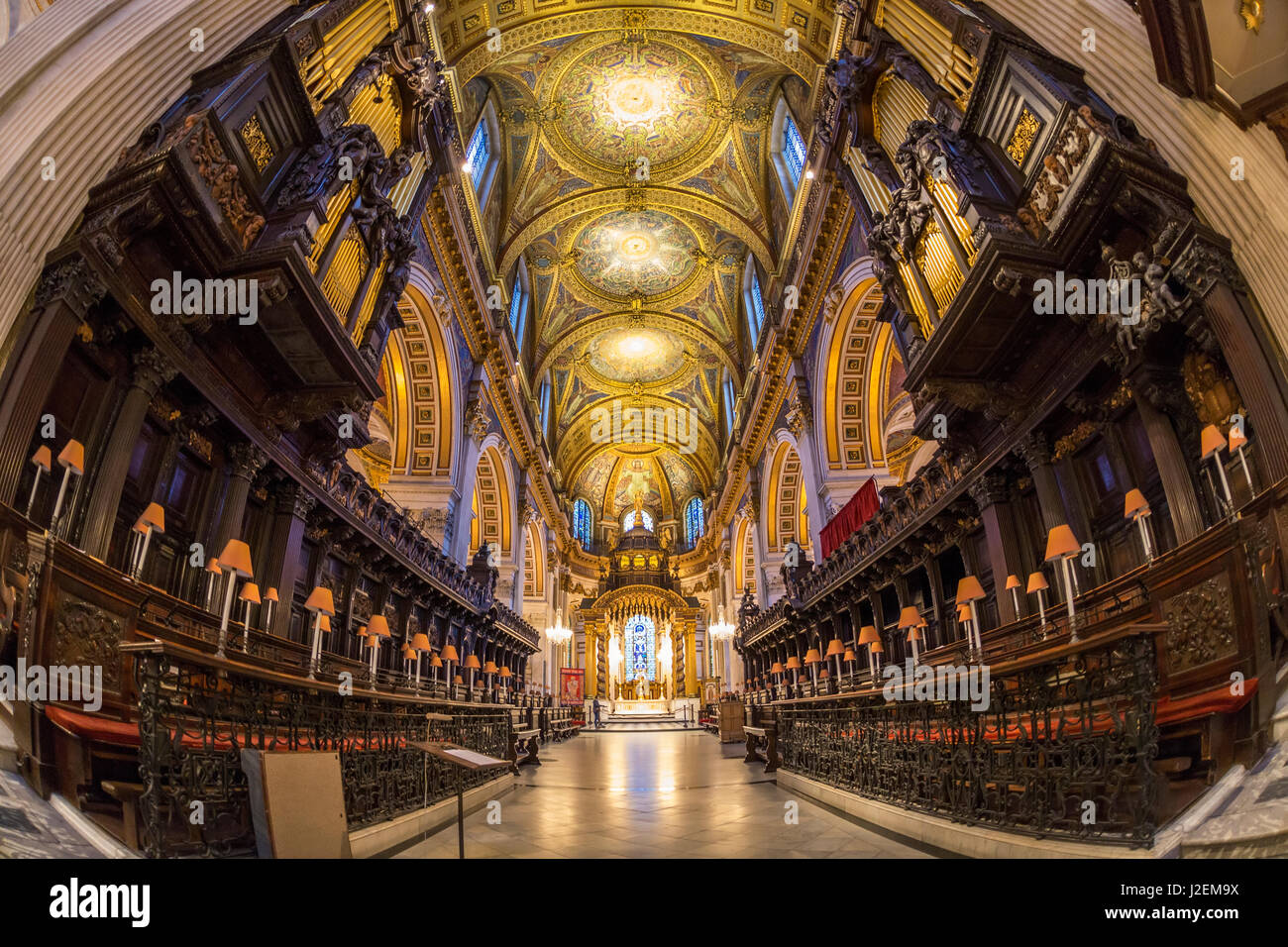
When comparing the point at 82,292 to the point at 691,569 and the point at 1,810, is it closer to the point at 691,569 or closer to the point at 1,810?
the point at 1,810

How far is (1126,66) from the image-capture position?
5.70 metres

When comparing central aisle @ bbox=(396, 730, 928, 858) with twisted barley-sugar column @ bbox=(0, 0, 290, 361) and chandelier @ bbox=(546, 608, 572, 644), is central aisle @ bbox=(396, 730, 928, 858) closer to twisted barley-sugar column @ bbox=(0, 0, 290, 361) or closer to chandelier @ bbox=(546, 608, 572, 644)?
twisted barley-sugar column @ bbox=(0, 0, 290, 361)

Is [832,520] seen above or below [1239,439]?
above

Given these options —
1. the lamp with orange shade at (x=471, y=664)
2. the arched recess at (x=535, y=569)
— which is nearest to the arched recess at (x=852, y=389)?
the lamp with orange shade at (x=471, y=664)

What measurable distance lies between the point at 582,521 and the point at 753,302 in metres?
20.0

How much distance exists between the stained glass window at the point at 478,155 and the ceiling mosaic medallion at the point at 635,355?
10.9 meters

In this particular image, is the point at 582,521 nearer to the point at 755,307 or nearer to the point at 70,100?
the point at 755,307

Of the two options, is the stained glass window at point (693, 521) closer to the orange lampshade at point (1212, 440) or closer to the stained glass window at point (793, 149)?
the stained glass window at point (793, 149)

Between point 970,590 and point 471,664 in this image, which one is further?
point 471,664

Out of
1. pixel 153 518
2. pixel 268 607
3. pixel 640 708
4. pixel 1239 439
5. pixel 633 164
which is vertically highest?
pixel 633 164

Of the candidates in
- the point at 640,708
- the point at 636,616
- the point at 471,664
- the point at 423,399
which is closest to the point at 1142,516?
the point at 471,664

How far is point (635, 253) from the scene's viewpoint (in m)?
23.5

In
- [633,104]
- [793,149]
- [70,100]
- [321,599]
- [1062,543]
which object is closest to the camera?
[70,100]
